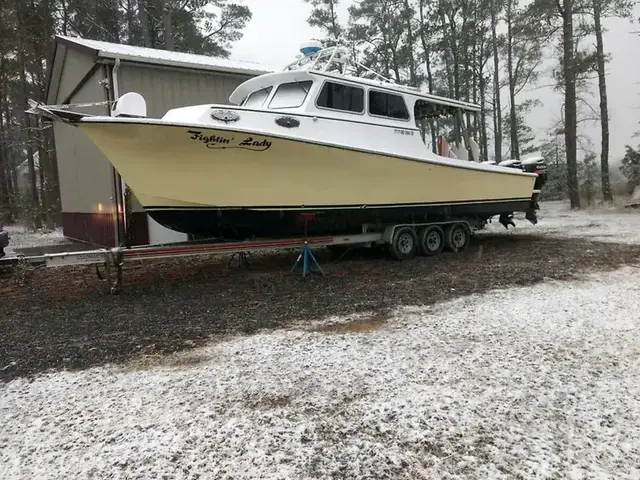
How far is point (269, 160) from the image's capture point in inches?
225

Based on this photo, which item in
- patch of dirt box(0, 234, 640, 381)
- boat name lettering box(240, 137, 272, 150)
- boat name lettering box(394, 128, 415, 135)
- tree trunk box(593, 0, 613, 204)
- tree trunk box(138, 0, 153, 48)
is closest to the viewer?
patch of dirt box(0, 234, 640, 381)

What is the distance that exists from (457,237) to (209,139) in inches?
192

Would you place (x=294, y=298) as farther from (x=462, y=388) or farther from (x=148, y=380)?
(x=462, y=388)

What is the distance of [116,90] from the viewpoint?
830cm

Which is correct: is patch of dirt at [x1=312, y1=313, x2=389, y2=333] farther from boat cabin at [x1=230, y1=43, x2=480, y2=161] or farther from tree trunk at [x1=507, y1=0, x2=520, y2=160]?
tree trunk at [x1=507, y1=0, x2=520, y2=160]

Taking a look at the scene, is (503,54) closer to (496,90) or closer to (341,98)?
(496,90)

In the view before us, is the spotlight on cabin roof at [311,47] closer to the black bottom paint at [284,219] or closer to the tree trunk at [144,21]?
the black bottom paint at [284,219]

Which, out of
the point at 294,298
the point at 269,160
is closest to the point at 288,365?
the point at 294,298

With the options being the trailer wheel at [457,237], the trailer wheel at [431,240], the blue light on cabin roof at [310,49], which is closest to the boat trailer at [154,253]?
the trailer wheel at [431,240]

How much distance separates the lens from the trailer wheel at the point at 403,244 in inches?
294

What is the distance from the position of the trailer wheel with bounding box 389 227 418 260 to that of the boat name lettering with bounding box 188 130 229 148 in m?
3.20

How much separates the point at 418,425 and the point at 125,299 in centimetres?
406

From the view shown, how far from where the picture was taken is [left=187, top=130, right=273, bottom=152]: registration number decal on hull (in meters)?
5.23

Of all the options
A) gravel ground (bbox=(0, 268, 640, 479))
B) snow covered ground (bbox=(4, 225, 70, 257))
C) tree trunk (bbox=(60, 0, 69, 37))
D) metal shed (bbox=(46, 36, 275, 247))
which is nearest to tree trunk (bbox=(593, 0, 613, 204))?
metal shed (bbox=(46, 36, 275, 247))
